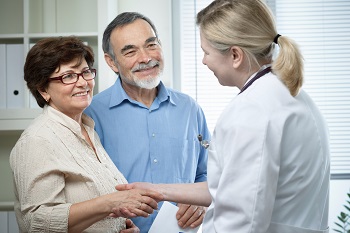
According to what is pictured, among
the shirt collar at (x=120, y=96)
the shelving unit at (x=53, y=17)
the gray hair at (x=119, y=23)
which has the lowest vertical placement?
the shirt collar at (x=120, y=96)

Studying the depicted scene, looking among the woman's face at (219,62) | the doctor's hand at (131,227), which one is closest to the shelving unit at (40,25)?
the doctor's hand at (131,227)

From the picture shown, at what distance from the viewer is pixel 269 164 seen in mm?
1365

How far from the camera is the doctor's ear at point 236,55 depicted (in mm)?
1514

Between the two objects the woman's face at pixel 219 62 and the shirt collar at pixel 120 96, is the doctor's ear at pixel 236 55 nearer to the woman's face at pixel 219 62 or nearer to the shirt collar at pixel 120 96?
the woman's face at pixel 219 62

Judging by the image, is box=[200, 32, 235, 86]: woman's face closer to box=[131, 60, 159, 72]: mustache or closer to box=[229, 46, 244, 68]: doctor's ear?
box=[229, 46, 244, 68]: doctor's ear

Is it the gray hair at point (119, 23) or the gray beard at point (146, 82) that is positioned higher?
the gray hair at point (119, 23)

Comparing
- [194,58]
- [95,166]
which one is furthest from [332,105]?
[95,166]

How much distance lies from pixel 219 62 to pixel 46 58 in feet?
2.28

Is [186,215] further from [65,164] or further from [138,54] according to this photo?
[138,54]

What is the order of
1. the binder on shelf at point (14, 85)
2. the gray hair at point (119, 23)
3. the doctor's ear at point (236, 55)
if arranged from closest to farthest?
1. the doctor's ear at point (236, 55)
2. the gray hair at point (119, 23)
3. the binder on shelf at point (14, 85)

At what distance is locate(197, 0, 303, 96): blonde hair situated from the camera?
1449mm

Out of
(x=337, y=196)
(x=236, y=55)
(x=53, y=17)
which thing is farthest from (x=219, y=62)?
(x=337, y=196)

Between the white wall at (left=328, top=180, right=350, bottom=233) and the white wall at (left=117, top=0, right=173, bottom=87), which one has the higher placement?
the white wall at (left=117, top=0, right=173, bottom=87)

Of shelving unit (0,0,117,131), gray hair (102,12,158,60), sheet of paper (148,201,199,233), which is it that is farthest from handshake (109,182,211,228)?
shelving unit (0,0,117,131)
